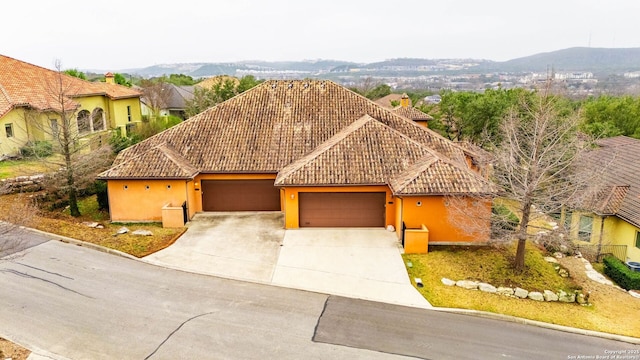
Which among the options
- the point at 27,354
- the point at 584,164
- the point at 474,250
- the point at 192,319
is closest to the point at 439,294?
the point at 474,250

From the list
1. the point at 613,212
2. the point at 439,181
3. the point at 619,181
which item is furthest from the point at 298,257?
the point at 619,181

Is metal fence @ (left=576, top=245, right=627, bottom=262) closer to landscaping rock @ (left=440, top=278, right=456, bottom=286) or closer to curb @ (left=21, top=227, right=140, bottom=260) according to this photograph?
landscaping rock @ (left=440, top=278, right=456, bottom=286)

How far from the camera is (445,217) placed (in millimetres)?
20984

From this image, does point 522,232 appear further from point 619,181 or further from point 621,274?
point 619,181

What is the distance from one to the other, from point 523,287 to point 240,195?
15.0m

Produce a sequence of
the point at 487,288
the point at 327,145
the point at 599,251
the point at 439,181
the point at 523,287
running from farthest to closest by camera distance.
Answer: the point at 327,145
the point at 599,251
the point at 439,181
the point at 523,287
the point at 487,288

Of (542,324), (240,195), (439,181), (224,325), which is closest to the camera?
(224,325)

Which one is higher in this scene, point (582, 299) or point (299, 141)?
point (299, 141)

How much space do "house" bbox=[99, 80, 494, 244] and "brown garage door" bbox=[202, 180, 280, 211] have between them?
55 millimetres

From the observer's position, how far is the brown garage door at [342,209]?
23.2 m

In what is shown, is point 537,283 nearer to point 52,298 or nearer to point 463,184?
point 463,184

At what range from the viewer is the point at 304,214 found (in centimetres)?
2338

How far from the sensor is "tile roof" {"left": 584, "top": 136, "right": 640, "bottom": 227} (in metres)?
21.3

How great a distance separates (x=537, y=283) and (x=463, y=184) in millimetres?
5266
